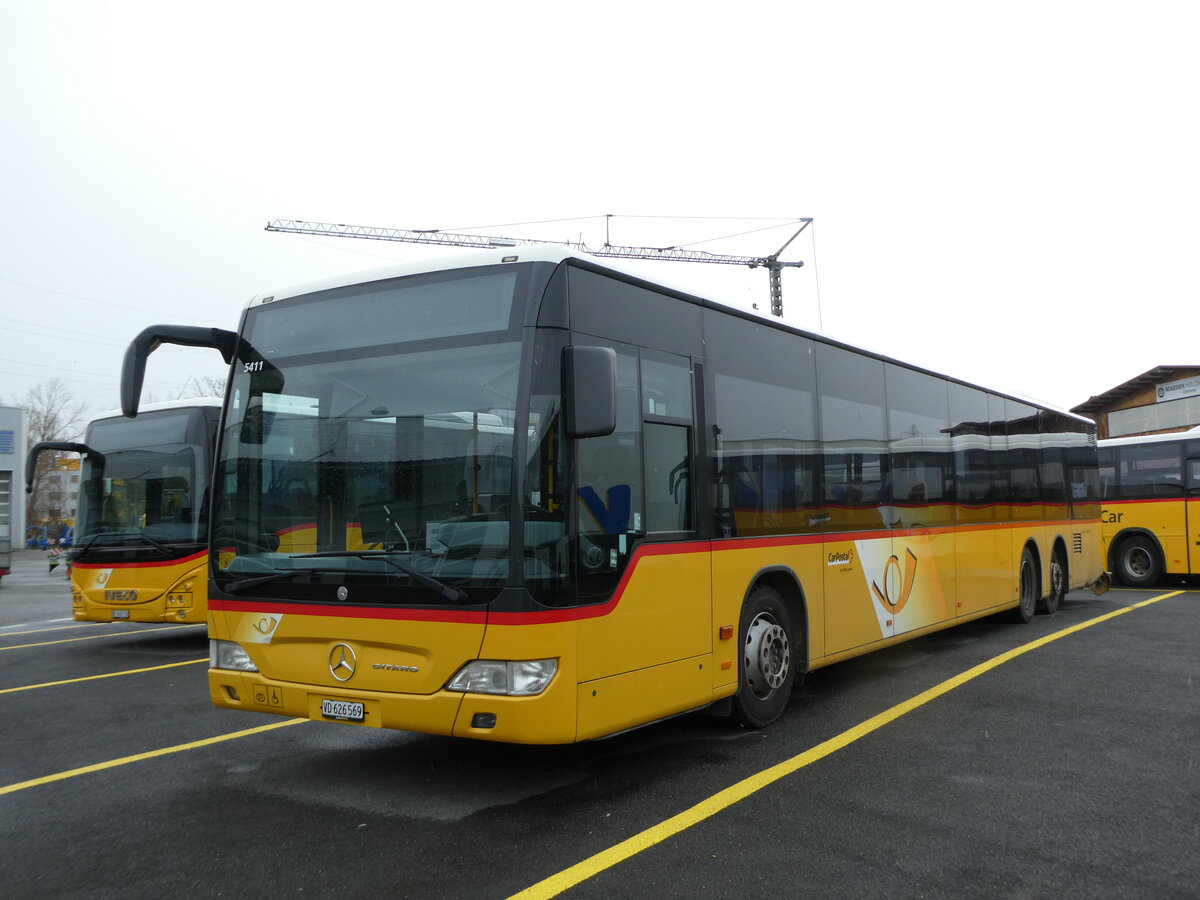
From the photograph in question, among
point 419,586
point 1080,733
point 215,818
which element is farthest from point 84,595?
point 1080,733

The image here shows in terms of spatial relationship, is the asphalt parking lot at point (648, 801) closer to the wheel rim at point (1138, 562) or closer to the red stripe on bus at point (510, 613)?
the red stripe on bus at point (510, 613)

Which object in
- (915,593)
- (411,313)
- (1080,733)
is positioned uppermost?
(411,313)

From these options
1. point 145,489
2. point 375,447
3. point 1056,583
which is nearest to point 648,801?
point 375,447

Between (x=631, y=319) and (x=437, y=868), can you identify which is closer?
(x=437, y=868)

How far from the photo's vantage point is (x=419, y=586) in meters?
4.84

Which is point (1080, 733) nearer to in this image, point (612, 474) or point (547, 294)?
point (612, 474)

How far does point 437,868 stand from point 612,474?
214 cm

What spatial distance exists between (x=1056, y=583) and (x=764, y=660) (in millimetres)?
8969

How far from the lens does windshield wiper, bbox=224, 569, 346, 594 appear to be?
517cm

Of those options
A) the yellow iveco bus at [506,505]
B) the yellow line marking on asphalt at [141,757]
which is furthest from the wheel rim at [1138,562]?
the yellow line marking on asphalt at [141,757]

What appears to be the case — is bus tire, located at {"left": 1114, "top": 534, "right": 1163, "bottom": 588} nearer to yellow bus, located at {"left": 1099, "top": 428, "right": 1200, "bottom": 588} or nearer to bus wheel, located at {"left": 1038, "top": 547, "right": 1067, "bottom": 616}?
yellow bus, located at {"left": 1099, "top": 428, "right": 1200, "bottom": 588}

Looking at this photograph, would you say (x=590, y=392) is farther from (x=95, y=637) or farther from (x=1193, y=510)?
(x=1193, y=510)

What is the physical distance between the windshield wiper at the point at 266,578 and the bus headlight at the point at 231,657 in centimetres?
33

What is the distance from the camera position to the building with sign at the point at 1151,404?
1778 inches
